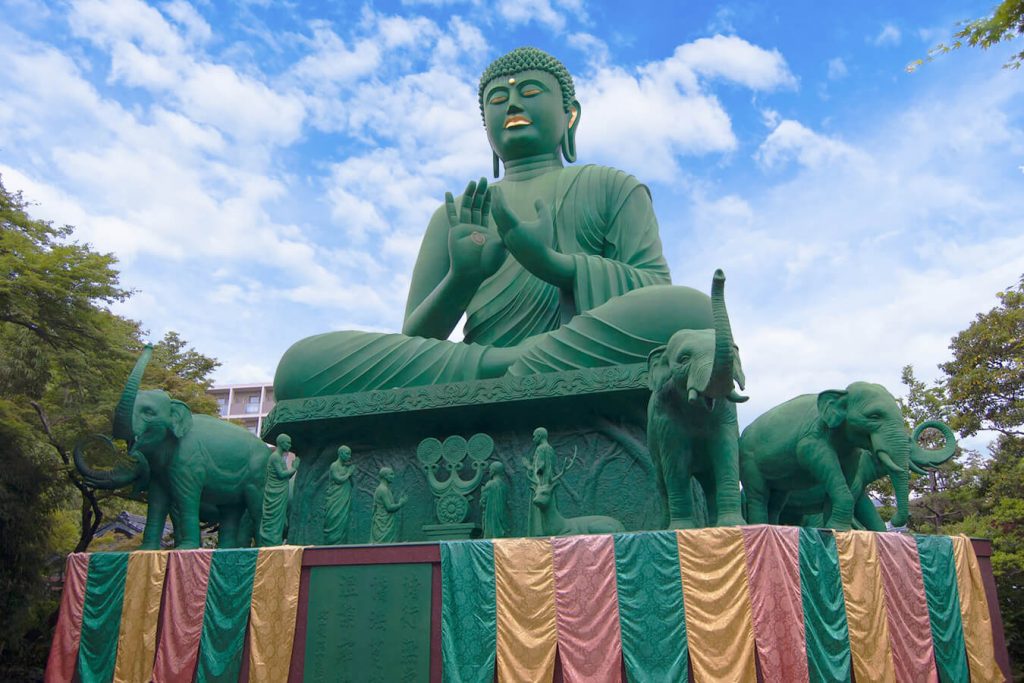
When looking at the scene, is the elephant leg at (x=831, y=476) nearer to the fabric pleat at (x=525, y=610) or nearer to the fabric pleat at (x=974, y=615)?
the fabric pleat at (x=974, y=615)

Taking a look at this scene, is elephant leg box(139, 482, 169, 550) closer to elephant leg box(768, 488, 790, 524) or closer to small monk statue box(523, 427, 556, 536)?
small monk statue box(523, 427, 556, 536)

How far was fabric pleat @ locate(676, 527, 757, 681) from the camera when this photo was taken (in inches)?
192

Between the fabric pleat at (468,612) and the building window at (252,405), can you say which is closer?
the fabric pleat at (468,612)

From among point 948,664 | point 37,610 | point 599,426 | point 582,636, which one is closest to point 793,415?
point 599,426

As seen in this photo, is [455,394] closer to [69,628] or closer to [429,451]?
[429,451]

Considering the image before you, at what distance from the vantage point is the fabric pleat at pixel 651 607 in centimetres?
502

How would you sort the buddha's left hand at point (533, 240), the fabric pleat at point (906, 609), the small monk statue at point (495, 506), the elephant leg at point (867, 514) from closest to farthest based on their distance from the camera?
the fabric pleat at point (906, 609)
the small monk statue at point (495, 506)
the elephant leg at point (867, 514)
the buddha's left hand at point (533, 240)

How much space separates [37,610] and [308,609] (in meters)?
8.63

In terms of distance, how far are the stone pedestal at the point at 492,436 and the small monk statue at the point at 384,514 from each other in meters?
0.17

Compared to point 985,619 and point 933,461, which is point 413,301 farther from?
point 985,619

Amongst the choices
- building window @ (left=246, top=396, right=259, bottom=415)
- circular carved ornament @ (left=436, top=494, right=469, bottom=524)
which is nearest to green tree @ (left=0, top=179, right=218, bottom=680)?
circular carved ornament @ (left=436, top=494, right=469, bottom=524)

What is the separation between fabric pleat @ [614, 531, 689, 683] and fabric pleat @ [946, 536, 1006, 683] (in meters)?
2.38

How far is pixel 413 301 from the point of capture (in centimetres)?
909

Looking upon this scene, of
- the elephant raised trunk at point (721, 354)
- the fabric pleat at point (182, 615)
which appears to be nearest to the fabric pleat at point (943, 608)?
the elephant raised trunk at point (721, 354)
